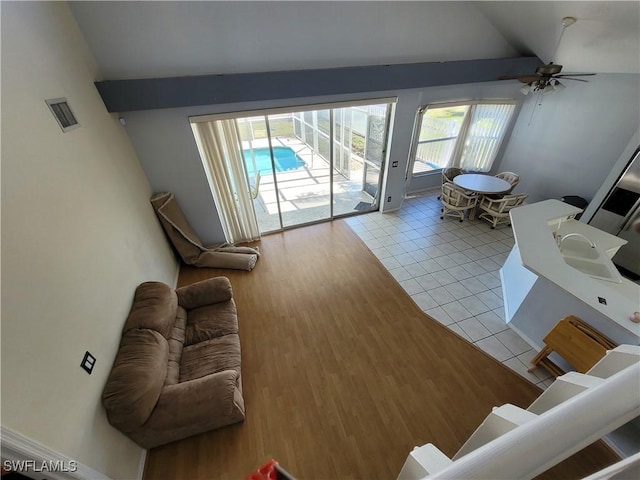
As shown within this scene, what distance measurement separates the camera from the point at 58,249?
1.70 m

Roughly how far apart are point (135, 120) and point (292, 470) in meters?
4.01

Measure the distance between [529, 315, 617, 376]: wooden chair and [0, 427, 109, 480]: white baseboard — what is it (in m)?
3.54

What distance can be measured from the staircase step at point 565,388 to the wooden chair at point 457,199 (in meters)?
4.26

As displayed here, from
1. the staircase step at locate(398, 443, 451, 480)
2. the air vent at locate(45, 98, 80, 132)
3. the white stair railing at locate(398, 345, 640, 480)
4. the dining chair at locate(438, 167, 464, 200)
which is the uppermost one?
the air vent at locate(45, 98, 80, 132)

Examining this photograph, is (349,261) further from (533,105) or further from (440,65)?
(533,105)

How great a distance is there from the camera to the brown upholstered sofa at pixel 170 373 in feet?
6.01

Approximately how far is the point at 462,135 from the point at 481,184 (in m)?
1.38

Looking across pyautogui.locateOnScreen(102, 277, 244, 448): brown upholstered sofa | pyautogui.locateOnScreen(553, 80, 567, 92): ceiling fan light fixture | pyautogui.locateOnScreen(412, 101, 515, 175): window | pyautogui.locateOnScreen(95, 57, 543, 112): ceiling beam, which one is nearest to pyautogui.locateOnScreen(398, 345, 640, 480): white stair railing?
pyautogui.locateOnScreen(102, 277, 244, 448): brown upholstered sofa

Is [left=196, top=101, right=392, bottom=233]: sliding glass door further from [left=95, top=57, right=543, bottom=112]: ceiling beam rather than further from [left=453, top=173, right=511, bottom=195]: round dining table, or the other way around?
[left=453, top=173, right=511, bottom=195]: round dining table

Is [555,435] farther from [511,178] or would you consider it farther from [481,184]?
[511,178]

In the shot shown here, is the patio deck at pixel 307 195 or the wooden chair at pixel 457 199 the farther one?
the patio deck at pixel 307 195

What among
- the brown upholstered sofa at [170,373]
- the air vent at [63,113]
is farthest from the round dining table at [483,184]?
the air vent at [63,113]

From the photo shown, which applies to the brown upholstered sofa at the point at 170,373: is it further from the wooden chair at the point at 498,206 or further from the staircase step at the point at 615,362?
the wooden chair at the point at 498,206

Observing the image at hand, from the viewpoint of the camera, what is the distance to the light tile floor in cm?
293
